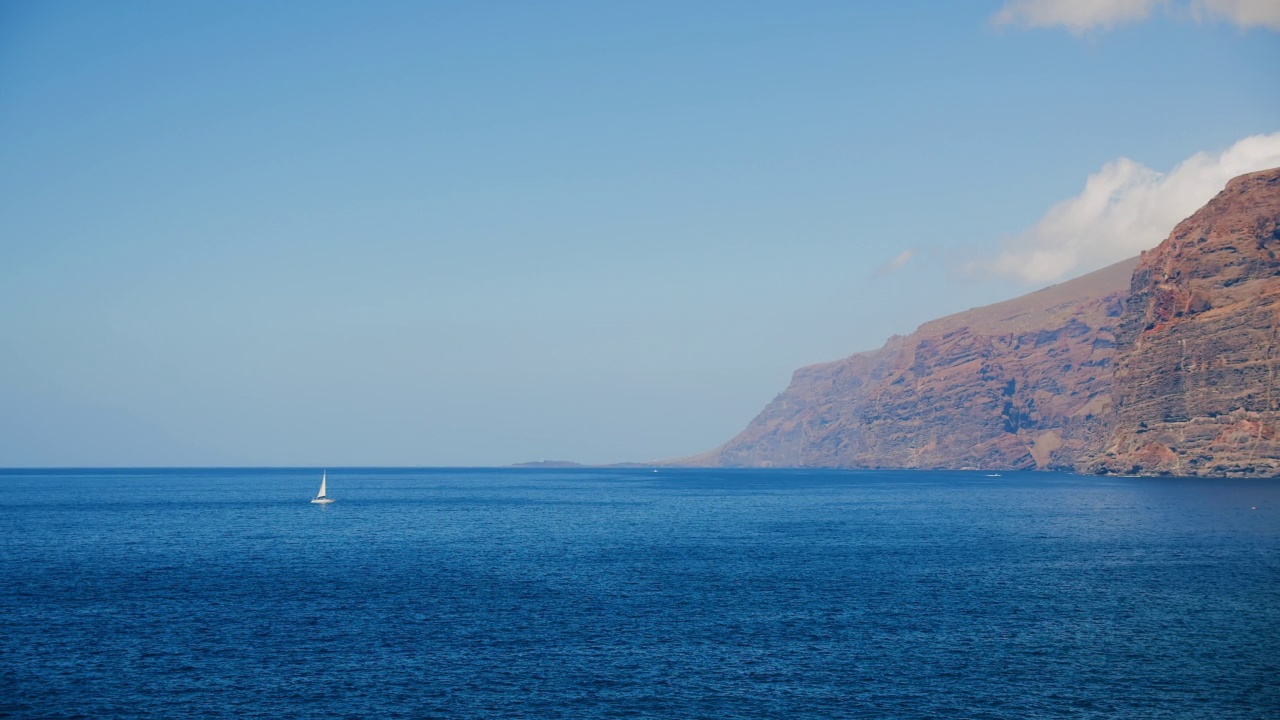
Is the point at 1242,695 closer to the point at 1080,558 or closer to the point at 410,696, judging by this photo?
the point at 410,696

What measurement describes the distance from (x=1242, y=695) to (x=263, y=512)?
143m

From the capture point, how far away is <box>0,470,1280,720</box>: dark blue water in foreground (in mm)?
44812

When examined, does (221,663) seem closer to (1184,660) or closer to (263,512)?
(1184,660)

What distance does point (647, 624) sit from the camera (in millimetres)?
59625

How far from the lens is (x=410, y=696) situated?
1779 inches

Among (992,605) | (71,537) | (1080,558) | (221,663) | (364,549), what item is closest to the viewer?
(221,663)

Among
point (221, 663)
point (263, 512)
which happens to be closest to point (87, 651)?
point (221, 663)

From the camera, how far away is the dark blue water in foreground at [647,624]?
44812 mm

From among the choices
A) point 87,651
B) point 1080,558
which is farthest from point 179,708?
point 1080,558

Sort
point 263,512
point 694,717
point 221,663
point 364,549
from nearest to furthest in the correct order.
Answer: point 694,717 < point 221,663 < point 364,549 < point 263,512

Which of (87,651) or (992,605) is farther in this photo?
(992,605)

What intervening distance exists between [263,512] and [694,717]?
431 feet

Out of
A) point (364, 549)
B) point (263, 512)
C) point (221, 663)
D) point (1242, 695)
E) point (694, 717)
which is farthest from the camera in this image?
point (263, 512)

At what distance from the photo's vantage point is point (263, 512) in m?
158
